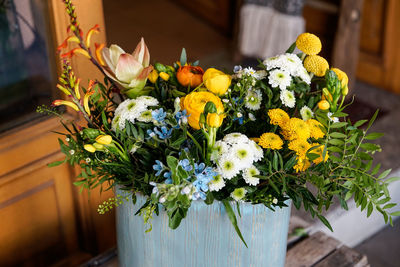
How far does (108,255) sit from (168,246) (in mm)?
363

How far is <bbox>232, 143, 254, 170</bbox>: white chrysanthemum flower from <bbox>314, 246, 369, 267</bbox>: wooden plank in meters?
0.48

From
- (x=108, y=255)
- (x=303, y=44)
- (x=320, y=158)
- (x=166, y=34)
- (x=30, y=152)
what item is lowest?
(x=166, y=34)

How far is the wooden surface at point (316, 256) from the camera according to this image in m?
1.05

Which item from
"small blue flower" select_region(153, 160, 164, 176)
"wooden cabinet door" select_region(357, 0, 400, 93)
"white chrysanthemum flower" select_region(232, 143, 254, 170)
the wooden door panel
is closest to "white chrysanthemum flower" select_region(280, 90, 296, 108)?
"white chrysanthemum flower" select_region(232, 143, 254, 170)

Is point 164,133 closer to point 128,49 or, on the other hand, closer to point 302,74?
point 302,74

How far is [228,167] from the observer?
671 millimetres

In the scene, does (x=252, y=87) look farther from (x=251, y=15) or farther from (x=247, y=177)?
(x=251, y=15)

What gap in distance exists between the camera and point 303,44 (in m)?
0.76

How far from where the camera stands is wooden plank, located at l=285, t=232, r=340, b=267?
1.05 m

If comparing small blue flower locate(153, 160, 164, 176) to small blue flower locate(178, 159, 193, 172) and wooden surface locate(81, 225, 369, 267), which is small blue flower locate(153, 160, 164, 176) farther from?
wooden surface locate(81, 225, 369, 267)

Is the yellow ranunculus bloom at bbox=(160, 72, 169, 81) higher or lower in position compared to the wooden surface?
higher

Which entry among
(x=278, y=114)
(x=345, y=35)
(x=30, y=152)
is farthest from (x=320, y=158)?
(x=345, y=35)

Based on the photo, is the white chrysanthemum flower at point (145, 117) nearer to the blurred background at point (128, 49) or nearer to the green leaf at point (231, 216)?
the green leaf at point (231, 216)

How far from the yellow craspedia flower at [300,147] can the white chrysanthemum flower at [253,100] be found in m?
0.09
